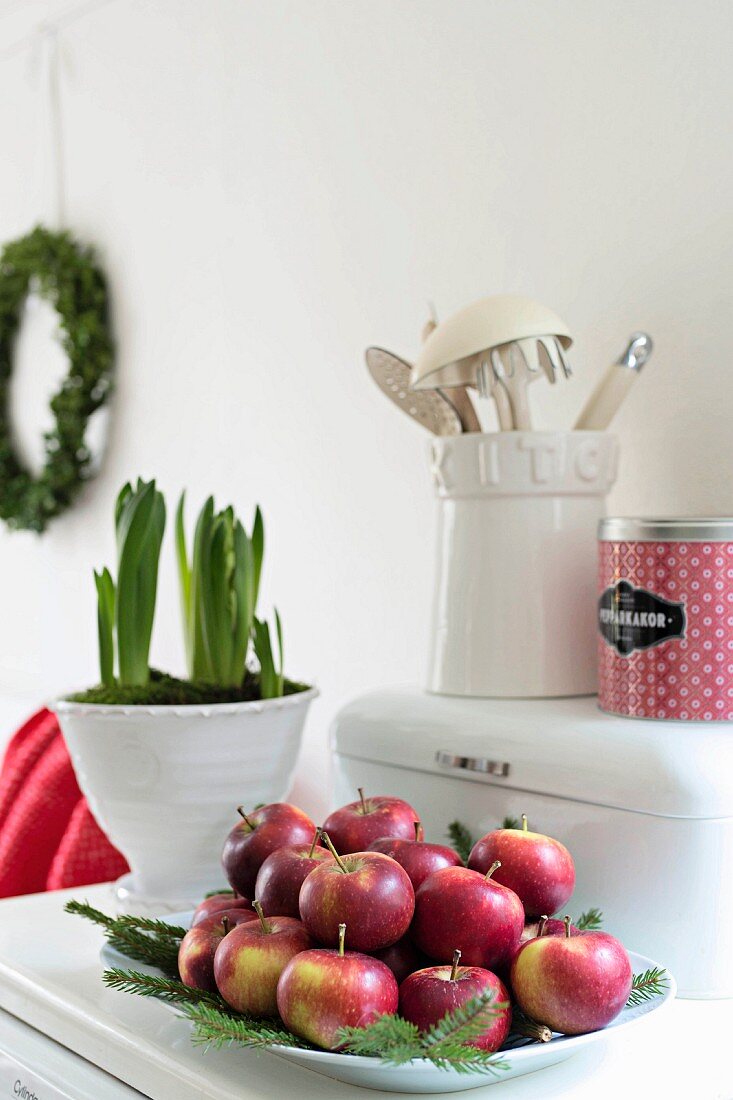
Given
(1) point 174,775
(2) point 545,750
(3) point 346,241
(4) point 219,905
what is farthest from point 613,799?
(3) point 346,241

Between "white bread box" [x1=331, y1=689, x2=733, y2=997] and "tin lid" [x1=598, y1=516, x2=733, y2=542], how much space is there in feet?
0.44

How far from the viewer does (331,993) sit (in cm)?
62

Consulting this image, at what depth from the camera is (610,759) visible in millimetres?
830

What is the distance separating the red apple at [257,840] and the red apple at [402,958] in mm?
114

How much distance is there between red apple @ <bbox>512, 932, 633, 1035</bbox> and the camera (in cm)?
64

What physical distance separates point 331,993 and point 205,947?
0.42ft

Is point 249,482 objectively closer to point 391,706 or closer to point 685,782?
point 391,706

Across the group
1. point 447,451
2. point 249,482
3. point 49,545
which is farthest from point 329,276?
point 49,545

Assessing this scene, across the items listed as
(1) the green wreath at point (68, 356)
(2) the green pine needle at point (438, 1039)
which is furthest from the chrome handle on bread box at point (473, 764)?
(1) the green wreath at point (68, 356)

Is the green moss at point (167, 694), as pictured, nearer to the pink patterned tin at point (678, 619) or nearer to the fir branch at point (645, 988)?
the pink patterned tin at point (678, 619)

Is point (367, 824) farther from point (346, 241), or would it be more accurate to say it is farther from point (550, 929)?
point (346, 241)

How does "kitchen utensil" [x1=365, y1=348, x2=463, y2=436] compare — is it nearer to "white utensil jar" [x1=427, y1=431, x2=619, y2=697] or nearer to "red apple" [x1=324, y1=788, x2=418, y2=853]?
"white utensil jar" [x1=427, y1=431, x2=619, y2=697]

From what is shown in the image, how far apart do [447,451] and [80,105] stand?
4.32ft

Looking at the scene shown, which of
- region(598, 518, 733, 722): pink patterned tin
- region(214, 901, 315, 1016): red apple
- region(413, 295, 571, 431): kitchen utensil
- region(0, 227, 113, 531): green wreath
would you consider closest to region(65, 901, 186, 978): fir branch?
region(214, 901, 315, 1016): red apple
